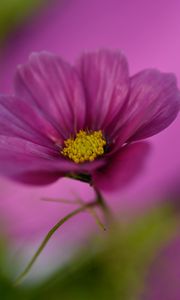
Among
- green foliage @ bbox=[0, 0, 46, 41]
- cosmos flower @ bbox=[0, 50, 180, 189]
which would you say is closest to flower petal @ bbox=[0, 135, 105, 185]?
cosmos flower @ bbox=[0, 50, 180, 189]

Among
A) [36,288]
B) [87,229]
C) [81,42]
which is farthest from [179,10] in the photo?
[36,288]

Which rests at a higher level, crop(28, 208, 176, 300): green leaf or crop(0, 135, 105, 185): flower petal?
crop(0, 135, 105, 185): flower petal

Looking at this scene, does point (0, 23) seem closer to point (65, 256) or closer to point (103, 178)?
point (65, 256)

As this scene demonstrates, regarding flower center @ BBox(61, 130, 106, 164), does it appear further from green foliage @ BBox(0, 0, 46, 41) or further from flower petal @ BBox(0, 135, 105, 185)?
green foliage @ BBox(0, 0, 46, 41)

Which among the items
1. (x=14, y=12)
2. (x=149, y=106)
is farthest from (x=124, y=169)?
(x=14, y=12)

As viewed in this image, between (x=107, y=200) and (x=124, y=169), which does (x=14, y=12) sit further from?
(x=124, y=169)

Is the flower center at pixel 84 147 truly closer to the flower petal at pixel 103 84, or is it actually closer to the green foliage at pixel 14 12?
the flower petal at pixel 103 84
